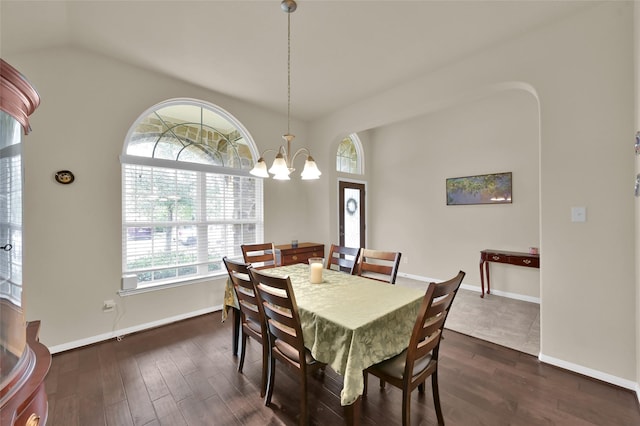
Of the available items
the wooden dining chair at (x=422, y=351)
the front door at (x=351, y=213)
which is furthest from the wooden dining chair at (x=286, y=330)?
the front door at (x=351, y=213)

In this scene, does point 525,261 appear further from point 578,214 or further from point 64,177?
point 64,177

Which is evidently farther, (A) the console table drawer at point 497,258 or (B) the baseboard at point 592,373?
(A) the console table drawer at point 497,258

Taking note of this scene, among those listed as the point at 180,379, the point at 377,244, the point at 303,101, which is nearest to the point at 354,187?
the point at 377,244

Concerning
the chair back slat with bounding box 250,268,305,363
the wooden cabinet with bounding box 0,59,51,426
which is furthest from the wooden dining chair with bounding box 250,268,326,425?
the wooden cabinet with bounding box 0,59,51,426

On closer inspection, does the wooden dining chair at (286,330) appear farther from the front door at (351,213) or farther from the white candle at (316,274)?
the front door at (351,213)

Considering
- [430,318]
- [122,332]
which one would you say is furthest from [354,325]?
[122,332]

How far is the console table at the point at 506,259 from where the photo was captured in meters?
3.53

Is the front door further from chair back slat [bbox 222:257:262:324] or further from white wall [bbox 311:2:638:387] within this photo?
chair back slat [bbox 222:257:262:324]

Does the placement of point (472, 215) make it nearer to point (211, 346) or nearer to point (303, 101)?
point (303, 101)

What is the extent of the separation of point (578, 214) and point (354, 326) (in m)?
2.18

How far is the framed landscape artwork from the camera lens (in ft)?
13.3

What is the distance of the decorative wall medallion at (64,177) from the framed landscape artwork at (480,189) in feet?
16.6

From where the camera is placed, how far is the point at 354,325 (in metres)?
1.37

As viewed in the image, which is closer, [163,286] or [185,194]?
[163,286]
